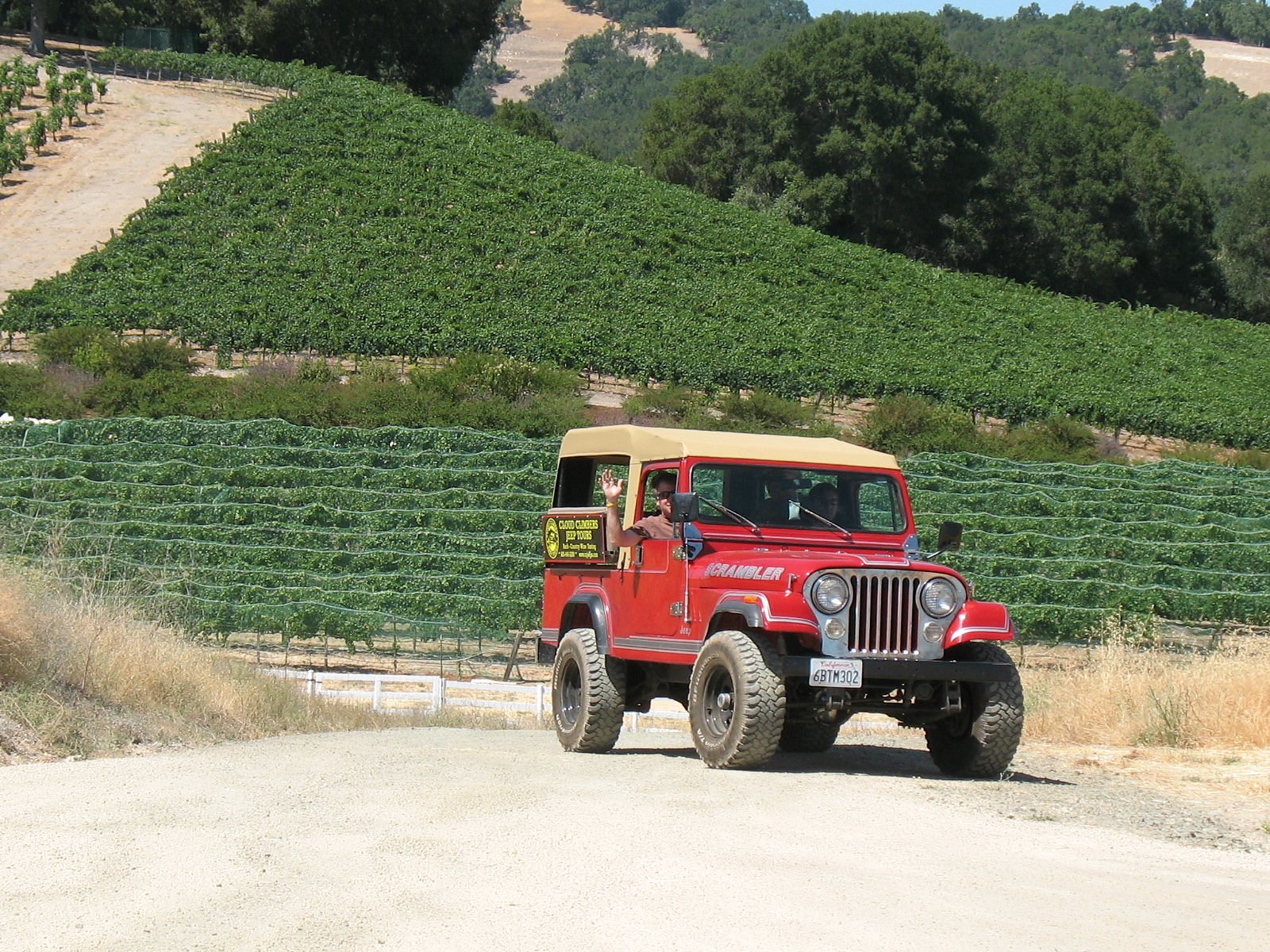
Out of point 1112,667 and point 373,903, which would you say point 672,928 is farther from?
point 1112,667

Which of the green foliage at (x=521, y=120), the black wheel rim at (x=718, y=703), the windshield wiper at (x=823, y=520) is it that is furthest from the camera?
the green foliage at (x=521, y=120)

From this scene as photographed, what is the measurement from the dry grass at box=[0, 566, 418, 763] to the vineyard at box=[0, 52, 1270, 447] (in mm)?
35676

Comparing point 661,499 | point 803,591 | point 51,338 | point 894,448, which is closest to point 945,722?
point 803,591

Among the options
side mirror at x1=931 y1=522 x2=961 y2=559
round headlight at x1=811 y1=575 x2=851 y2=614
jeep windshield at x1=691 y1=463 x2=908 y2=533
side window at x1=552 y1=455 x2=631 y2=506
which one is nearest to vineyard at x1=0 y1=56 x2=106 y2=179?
side window at x1=552 y1=455 x2=631 y2=506

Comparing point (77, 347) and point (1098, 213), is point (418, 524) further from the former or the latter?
point (1098, 213)

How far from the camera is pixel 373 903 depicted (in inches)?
226

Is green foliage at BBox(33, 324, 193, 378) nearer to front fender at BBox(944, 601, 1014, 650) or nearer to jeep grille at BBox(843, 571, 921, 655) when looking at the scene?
jeep grille at BBox(843, 571, 921, 655)

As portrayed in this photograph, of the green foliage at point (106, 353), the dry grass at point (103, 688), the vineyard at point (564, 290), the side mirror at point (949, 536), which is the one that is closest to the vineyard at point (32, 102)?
the vineyard at point (564, 290)

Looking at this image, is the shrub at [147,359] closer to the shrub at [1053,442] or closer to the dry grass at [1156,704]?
the shrub at [1053,442]

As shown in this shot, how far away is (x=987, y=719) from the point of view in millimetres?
9562

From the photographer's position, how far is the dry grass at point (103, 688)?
9.55 meters

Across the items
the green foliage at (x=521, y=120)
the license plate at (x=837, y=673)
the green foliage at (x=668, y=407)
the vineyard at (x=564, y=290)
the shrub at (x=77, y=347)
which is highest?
the green foliage at (x=521, y=120)

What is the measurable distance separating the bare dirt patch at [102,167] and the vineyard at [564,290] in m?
1.86

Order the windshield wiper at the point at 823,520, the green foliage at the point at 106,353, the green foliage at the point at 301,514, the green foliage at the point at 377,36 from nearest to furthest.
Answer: the windshield wiper at the point at 823,520, the green foliage at the point at 301,514, the green foliage at the point at 106,353, the green foliage at the point at 377,36
